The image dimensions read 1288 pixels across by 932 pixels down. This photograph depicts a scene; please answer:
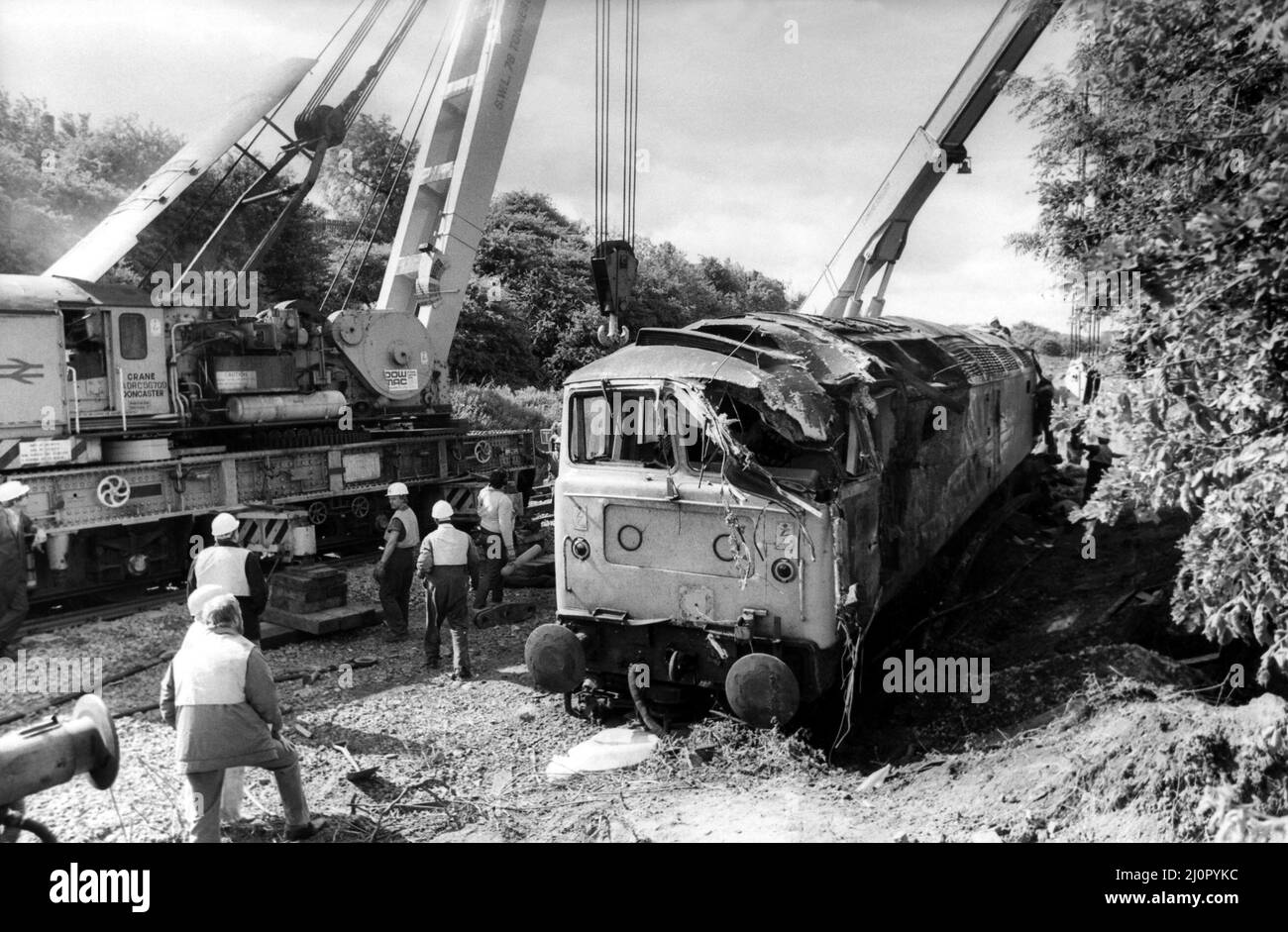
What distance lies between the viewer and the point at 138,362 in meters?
10.4

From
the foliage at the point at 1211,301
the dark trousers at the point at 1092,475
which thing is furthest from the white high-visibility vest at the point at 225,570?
the dark trousers at the point at 1092,475

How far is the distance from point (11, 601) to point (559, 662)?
14.0ft

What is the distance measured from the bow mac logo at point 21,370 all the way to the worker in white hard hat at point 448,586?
4729 millimetres

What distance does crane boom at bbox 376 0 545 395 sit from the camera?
12664 mm

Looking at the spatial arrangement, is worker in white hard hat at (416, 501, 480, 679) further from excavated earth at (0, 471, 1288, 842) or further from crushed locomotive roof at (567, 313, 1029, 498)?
crushed locomotive roof at (567, 313, 1029, 498)

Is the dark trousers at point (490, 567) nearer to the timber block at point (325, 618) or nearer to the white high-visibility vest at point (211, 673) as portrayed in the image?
the timber block at point (325, 618)

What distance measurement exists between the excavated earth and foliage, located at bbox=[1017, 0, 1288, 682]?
0.75 meters

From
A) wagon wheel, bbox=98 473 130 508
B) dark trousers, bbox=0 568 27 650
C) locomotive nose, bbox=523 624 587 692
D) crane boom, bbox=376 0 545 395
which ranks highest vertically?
crane boom, bbox=376 0 545 395

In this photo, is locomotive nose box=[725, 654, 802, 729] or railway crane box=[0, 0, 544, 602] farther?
railway crane box=[0, 0, 544, 602]

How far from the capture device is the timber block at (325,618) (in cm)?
891

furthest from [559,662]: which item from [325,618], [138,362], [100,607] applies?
[138,362]

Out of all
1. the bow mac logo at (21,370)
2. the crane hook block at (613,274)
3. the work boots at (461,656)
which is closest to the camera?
the work boots at (461,656)

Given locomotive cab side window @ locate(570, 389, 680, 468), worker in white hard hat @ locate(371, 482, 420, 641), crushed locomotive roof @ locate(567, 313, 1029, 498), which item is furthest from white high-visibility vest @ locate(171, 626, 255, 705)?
worker in white hard hat @ locate(371, 482, 420, 641)

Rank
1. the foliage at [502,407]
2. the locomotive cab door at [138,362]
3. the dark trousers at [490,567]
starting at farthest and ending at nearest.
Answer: the foliage at [502,407] < the locomotive cab door at [138,362] < the dark trousers at [490,567]
